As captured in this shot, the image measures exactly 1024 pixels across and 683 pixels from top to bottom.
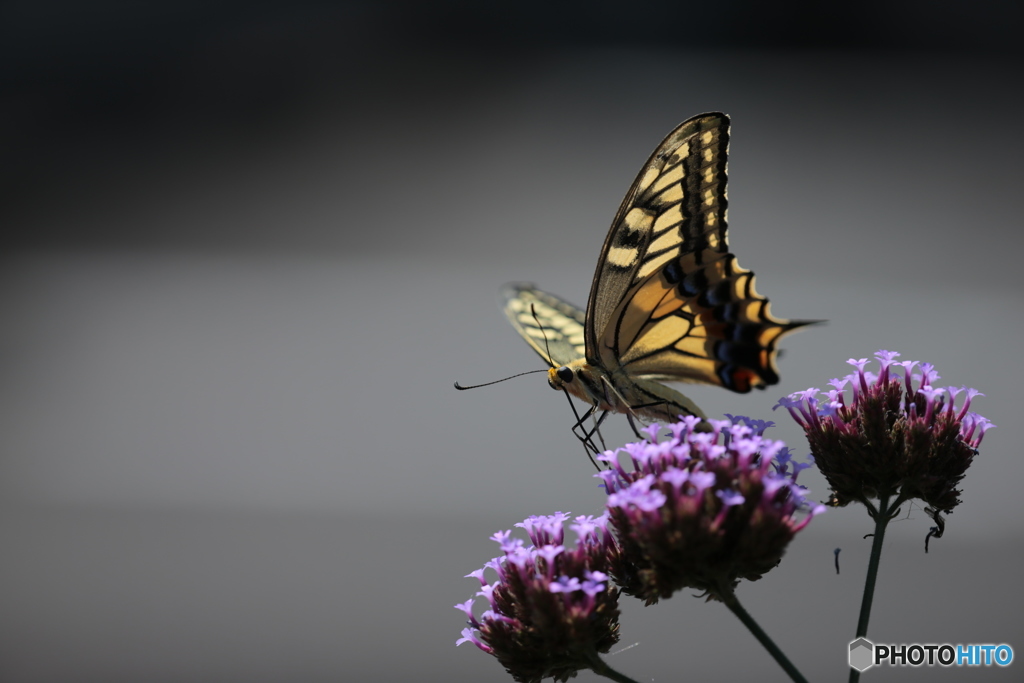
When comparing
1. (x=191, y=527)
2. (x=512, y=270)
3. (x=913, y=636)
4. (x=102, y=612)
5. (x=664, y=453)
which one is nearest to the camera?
(x=664, y=453)

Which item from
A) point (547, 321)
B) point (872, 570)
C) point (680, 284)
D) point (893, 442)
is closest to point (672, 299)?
point (680, 284)

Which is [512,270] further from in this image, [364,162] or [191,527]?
[191,527]

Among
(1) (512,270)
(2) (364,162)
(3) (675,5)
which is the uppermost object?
(3) (675,5)

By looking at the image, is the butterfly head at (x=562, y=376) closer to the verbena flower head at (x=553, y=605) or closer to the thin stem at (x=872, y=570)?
the verbena flower head at (x=553, y=605)

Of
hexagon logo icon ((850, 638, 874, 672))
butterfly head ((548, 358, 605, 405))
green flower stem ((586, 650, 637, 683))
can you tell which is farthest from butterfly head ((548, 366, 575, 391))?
hexagon logo icon ((850, 638, 874, 672))

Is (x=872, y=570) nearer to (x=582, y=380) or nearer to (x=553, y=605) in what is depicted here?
(x=553, y=605)

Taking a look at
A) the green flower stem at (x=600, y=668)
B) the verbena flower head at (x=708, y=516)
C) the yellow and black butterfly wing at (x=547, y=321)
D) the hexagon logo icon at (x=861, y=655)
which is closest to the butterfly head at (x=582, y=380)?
the yellow and black butterfly wing at (x=547, y=321)

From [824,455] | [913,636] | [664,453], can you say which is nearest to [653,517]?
[664,453]
